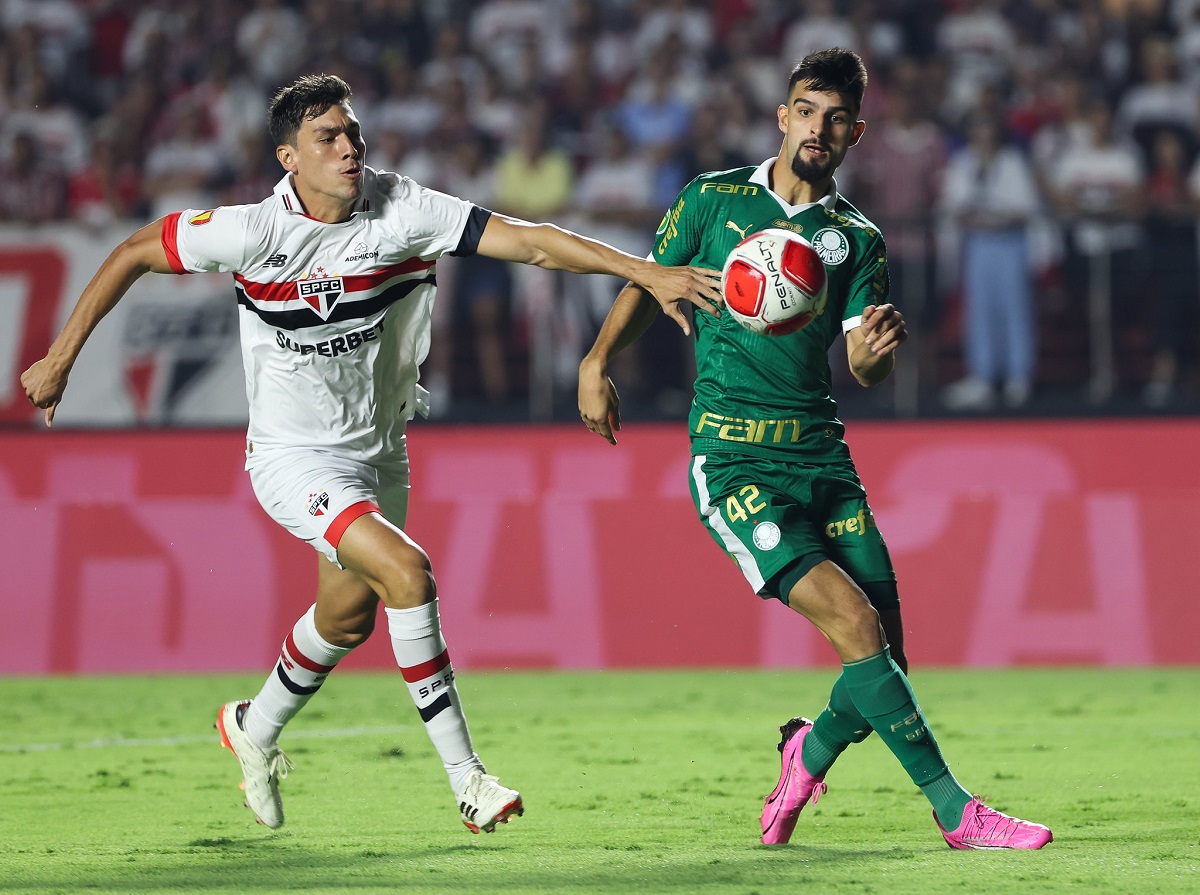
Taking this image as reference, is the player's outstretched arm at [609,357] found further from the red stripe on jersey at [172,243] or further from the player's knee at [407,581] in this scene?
the red stripe on jersey at [172,243]

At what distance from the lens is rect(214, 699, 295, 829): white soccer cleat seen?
239 inches

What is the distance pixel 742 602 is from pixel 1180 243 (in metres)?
3.90

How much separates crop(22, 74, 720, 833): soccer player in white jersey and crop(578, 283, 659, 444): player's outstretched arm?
0.16 metres

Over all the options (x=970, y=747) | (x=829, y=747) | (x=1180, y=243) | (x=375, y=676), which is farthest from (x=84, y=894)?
(x=1180, y=243)

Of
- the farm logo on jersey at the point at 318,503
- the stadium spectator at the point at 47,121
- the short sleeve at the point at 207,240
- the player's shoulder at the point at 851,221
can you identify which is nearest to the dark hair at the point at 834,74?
the player's shoulder at the point at 851,221

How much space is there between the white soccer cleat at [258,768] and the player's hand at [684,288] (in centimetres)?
216

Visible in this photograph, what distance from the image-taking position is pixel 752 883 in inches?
193

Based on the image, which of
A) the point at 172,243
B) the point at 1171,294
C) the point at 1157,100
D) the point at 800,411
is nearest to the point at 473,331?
the point at 1171,294

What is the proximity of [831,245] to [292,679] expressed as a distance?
2406 millimetres

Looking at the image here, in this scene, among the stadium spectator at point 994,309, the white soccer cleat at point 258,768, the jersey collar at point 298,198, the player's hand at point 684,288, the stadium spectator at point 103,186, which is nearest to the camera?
the player's hand at point 684,288

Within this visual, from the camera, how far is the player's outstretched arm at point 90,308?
570 cm

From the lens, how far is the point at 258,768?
616 cm

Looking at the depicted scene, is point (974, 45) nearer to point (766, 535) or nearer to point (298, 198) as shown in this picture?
point (298, 198)

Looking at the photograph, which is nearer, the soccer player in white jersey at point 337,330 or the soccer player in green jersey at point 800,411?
the soccer player in green jersey at point 800,411
